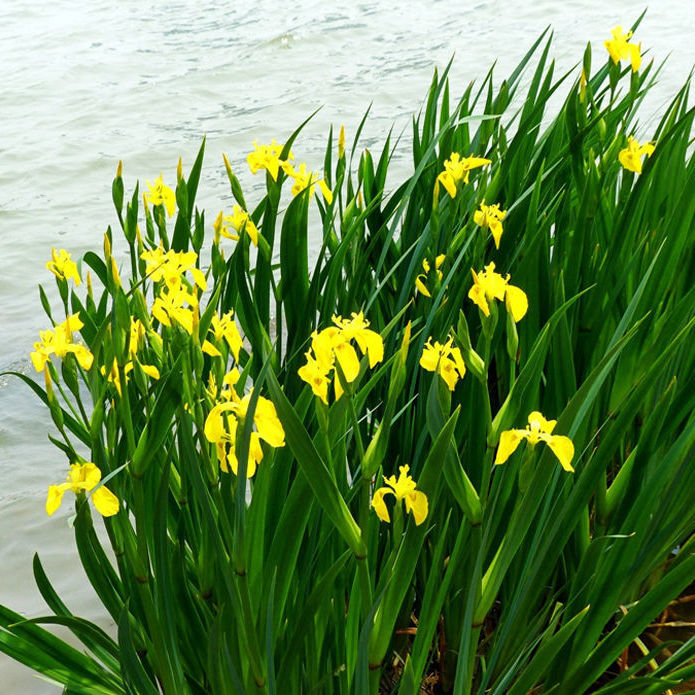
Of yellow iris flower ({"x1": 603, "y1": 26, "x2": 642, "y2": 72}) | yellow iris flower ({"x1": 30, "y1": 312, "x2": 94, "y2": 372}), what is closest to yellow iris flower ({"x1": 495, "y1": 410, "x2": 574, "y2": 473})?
yellow iris flower ({"x1": 30, "y1": 312, "x2": 94, "y2": 372})

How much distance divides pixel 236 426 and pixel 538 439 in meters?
0.23

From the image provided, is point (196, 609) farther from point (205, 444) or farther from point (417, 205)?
point (417, 205)

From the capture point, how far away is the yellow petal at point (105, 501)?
2.45 feet

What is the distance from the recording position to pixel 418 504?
0.72 meters

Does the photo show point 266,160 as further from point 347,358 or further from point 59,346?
point 347,358

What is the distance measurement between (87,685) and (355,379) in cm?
51

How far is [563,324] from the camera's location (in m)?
1.08

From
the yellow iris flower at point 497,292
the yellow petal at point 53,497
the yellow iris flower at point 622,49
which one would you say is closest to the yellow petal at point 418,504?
the yellow iris flower at point 497,292

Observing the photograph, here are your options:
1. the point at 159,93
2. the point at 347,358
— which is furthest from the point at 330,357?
the point at 159,93

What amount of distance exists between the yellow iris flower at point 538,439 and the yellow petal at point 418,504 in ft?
0.23

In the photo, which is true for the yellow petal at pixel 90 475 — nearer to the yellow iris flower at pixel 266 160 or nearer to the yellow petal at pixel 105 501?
the yellow petal at pixel 105 501

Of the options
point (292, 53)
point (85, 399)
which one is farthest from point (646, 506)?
point (292, 53)

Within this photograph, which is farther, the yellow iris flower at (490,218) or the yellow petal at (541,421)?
the yellow iris flower at (490,218)

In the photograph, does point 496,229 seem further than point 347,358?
Yes
